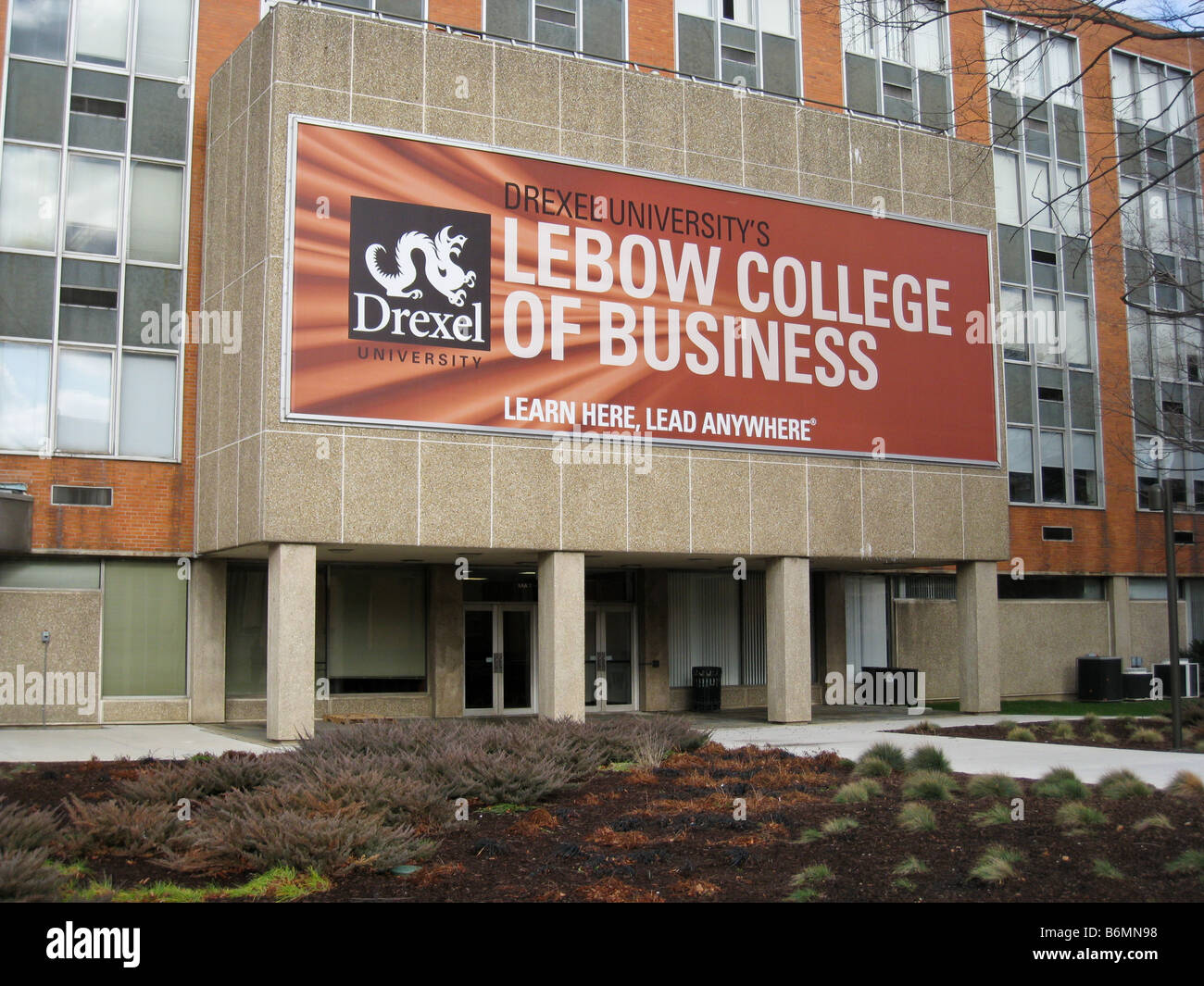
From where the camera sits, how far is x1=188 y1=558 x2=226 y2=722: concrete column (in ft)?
76.5

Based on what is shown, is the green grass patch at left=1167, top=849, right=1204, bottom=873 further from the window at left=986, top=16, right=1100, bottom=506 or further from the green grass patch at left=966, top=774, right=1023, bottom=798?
the window at left=986, top=16, right=1100, bottom=506

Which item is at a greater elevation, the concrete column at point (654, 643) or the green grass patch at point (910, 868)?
the concrete column at point (654, 643)

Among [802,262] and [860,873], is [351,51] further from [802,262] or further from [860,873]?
[860,873]

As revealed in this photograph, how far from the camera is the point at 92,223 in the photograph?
23.7 metres

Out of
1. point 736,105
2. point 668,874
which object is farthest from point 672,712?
point 668,874

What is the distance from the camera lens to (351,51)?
68.9ft

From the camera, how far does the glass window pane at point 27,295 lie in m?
22.9

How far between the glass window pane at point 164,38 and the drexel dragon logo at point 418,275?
22.4 feet

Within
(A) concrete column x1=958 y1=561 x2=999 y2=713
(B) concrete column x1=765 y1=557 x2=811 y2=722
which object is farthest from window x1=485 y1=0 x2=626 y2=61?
(A) concrete column x1=958 y1=561 x2=999 y2=713

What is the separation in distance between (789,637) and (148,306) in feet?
45.0

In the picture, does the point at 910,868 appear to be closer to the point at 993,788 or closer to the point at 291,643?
the point at 993,788

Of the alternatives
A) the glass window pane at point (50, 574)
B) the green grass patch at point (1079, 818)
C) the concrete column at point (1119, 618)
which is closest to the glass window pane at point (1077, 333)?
the concrete column at point (1119, 618)

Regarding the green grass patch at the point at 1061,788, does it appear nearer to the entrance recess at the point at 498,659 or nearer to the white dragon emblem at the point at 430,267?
the white dragon emblem at the point at 430,267

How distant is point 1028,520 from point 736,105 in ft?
47.0
